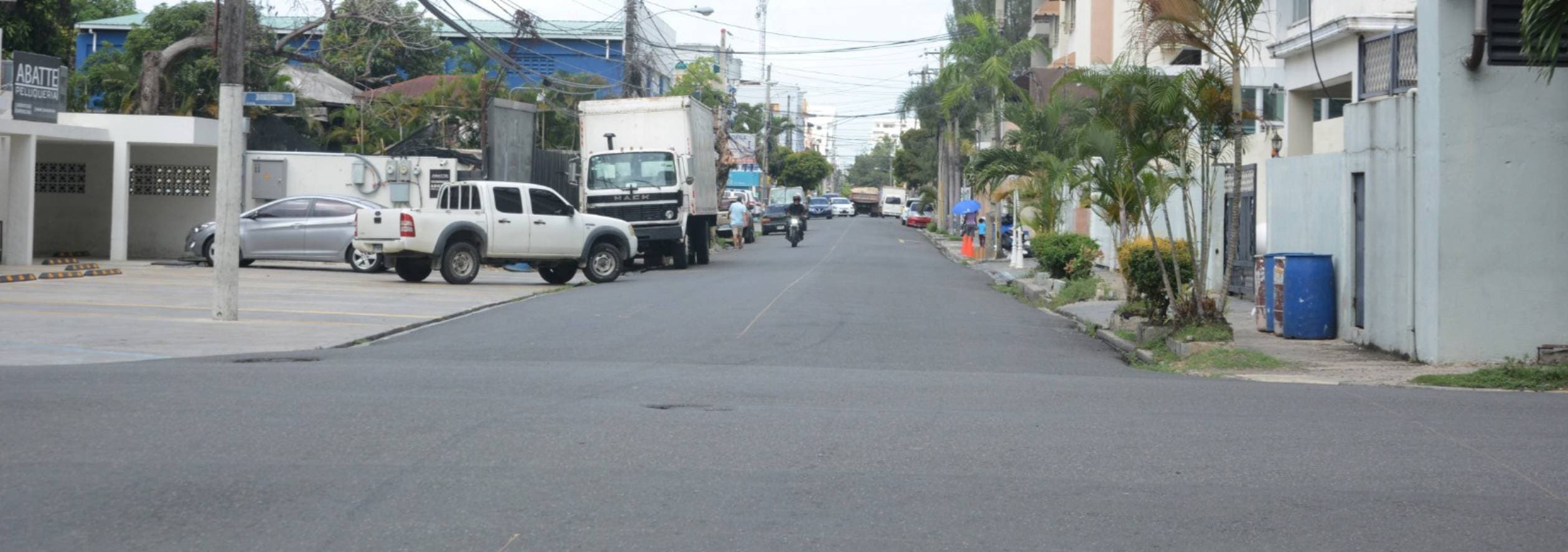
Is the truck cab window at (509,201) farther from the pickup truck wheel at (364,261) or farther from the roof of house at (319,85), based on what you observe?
the roof of house at (319,85)

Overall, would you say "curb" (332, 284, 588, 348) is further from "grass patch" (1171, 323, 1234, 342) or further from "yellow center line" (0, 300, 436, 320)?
"grass patch" (1171, 323, 1234, 342)

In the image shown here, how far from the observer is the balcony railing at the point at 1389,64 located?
15.9 metres

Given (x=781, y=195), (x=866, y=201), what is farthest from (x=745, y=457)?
(x=866, y=201)

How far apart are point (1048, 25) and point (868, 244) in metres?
17.0

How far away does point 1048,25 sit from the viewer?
60.9 metres

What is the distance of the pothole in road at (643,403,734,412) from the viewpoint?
986 centimetres

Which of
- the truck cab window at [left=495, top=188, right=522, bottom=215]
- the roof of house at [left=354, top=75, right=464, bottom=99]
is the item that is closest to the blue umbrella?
the roof of house at [left=354, top=75, right=464, bottom=99]

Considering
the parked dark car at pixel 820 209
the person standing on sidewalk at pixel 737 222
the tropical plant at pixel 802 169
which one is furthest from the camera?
the tropical plant at pixel 802 169

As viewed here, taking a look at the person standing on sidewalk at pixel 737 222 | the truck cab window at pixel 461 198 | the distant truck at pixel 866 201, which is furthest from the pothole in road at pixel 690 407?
the distant truck at pixel 866 201

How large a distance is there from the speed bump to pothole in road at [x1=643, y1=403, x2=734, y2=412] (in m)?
16.5

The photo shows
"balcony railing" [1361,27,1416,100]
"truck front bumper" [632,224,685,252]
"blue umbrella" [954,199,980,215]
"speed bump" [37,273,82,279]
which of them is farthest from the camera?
"blue umbrella" [954,199,980,215]

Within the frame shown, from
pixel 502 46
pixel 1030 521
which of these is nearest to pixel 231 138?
pixel 1030 521

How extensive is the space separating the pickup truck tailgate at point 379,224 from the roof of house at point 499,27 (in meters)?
38.8

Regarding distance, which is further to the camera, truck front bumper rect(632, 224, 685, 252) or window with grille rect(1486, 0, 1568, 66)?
truck front bumper rect(632, 224, 685, 252)
